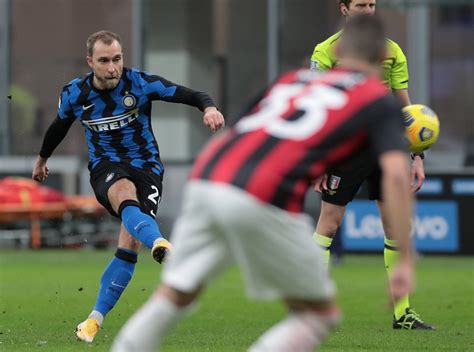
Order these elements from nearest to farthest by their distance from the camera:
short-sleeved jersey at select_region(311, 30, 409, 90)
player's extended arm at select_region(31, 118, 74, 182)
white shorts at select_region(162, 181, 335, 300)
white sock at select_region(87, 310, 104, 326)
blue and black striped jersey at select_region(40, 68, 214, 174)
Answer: white shorts at select_region(162, 181, 335, 300), white sock at select_region(87, 310, 104, 326), blue and black striped jersey at select_region(40, 68, 214, 174), player's extended arm at select_region(31, 118, 74, 182), short-sleeved jersey at select_region(311, 30, 409, 90)

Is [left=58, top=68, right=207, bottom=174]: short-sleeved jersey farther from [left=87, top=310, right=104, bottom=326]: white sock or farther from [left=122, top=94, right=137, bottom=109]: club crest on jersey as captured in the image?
[left=87, top=310, right=104, bottom=326]: white sock

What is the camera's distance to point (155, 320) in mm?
5000

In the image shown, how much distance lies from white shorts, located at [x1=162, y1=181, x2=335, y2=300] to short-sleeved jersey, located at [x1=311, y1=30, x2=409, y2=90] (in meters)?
4.03

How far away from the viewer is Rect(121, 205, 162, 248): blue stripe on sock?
7977 mm

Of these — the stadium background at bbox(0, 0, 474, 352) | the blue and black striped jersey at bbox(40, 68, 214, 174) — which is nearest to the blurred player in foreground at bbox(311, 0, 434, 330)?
the blue and black striped jersey at bbox(40, 68, 214, 174)

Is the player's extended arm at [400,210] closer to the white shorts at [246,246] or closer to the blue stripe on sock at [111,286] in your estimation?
the white shorts at [246,246]

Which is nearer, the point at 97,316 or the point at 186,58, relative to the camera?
the point at 97,316

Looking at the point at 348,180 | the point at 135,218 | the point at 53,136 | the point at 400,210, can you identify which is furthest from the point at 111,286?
the point at 400,210

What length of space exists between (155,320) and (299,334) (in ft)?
1.76

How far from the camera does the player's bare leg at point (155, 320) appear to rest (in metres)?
4.98

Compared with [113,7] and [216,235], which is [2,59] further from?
[216,235]

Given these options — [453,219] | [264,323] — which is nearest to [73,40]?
[453,219]

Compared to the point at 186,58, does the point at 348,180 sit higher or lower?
higher

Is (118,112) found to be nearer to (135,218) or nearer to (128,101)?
(128,101)
